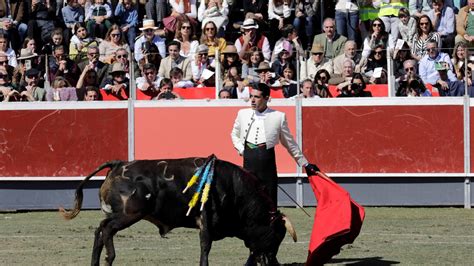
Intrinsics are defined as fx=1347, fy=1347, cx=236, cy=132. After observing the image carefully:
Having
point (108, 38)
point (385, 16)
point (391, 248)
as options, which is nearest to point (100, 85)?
point (108, 38)

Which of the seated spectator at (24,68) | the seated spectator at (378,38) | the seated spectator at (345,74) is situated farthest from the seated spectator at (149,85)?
the seated spectator at (378,38)

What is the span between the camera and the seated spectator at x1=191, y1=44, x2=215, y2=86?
17750 millimetres

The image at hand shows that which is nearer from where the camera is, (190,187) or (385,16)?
(190,187)

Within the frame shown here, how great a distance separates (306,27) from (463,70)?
3.35m

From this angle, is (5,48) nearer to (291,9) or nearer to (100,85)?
(100,85)

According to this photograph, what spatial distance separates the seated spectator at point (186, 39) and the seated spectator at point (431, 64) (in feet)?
10.2

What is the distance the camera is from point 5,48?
1923cm

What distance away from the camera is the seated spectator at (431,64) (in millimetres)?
17219

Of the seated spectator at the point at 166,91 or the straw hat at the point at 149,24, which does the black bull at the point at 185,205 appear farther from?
the straw hat at the point at 149,24

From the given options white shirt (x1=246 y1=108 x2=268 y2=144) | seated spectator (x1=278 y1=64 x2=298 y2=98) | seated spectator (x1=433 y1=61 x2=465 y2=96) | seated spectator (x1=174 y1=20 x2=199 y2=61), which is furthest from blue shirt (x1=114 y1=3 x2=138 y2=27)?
white shirt (x1=246 y1=108 x2=268 y2=144)

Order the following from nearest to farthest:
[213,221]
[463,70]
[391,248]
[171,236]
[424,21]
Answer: [213,221]
[391,248]
[171,236]
[463,70]
[424,21]

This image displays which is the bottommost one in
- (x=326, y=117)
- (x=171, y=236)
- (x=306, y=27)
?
(x=171, y=236)

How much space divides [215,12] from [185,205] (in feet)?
30.1

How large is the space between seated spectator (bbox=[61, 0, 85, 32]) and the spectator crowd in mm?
15
